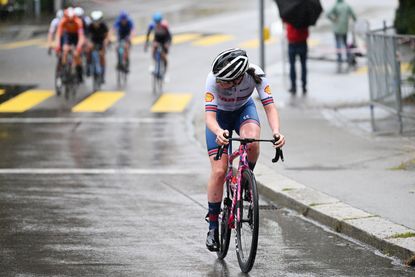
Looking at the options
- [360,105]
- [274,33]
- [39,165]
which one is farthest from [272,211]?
[274,33]

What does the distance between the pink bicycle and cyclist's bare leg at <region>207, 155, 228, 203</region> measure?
7cm

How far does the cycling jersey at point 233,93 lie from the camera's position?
939 cm

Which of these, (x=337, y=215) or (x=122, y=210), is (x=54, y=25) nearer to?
(x=122, y=210)

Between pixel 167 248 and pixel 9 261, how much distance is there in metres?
1.39

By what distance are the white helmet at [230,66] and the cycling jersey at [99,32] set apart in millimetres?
16618

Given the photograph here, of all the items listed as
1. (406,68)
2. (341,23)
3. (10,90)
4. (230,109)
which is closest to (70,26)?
(10,90)

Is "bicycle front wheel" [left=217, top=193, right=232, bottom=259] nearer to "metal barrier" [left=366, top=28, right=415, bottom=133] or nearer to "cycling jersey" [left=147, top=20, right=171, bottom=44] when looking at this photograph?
"metal barrier" [left=366, top=28, right=415, bottom=133]

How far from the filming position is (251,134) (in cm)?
951

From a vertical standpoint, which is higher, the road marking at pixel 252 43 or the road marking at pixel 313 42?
the road marking at pixel 252 43

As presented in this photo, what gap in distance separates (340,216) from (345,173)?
272 centimetres

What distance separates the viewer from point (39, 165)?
15.1 m

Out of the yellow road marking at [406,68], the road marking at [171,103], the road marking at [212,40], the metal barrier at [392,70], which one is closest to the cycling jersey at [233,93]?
the metal barrier at [392,70]

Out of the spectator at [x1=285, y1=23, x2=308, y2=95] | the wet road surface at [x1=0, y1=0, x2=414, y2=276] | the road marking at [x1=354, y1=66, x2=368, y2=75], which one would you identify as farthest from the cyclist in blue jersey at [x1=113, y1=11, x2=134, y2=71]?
the road marking at [x1=354, y1=66, x2=368, y2=75]

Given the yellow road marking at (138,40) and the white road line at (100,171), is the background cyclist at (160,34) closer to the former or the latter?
the yellow road marking at (138,40)
